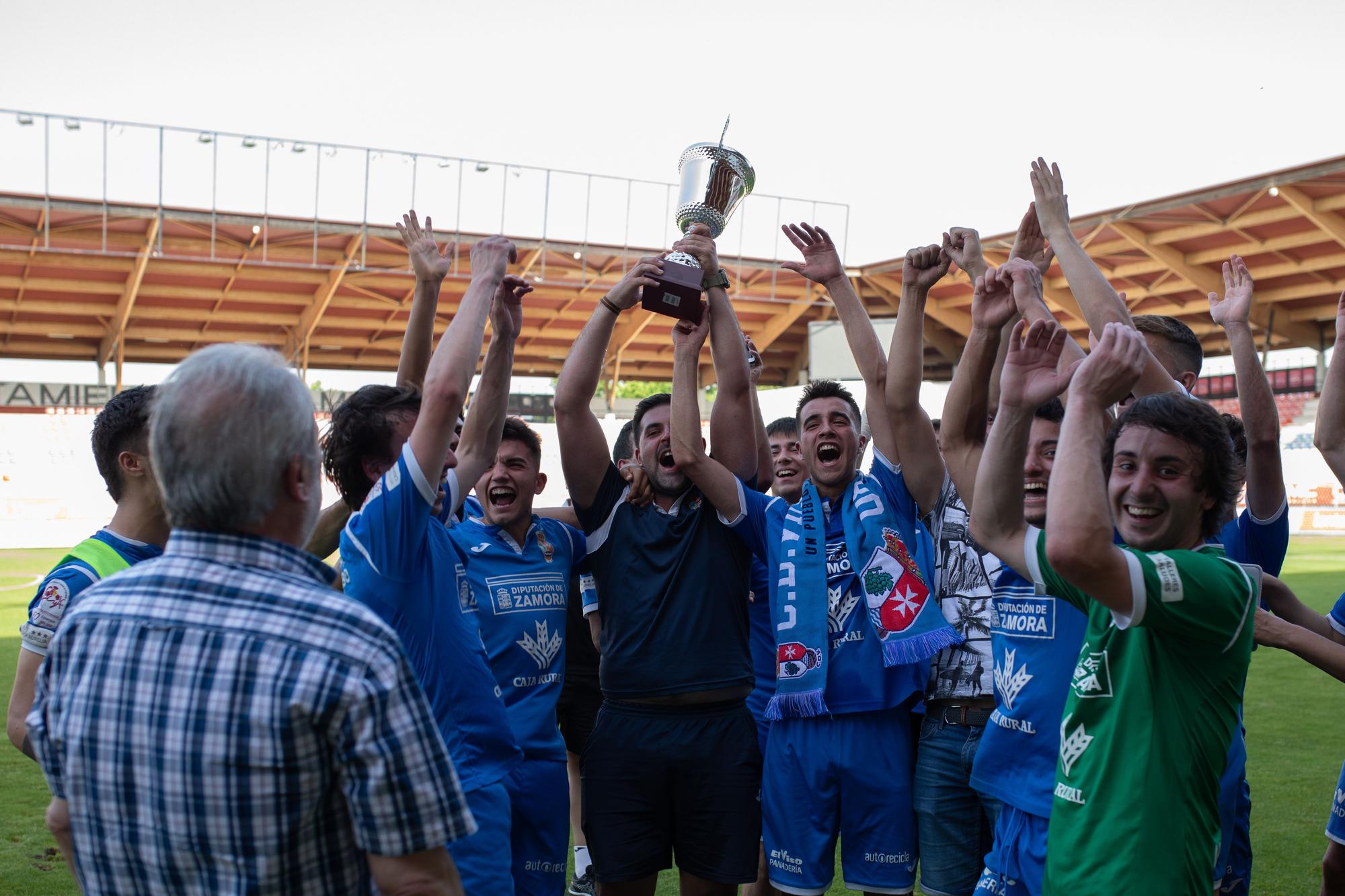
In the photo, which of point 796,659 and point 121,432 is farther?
point 796,659

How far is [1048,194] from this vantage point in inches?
153

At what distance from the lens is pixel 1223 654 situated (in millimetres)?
2352

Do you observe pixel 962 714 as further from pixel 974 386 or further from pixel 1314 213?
pixel 1314 213

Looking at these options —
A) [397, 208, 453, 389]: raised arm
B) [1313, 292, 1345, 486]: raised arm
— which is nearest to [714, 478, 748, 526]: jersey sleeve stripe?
[397, 208, 453, 389]: raised arm

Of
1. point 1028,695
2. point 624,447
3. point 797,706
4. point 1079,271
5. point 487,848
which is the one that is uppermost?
point 1079,271

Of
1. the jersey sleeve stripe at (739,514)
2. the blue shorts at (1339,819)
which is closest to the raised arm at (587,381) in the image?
the jersey sleeve stripe at (739,514)

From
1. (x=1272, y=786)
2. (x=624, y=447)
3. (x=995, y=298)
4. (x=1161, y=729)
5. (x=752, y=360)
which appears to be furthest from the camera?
(x=1272, y=786)

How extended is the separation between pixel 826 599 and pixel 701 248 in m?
1.53

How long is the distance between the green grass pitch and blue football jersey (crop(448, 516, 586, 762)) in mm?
1423

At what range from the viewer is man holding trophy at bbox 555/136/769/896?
12.7ft

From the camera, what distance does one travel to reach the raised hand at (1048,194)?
387 cm

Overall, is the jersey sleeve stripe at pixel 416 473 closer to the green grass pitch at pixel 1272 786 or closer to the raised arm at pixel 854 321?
the raised arm at pixel 854 321

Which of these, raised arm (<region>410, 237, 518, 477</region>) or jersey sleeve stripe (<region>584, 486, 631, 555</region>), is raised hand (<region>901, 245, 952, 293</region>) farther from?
raised arm (<region>410, 237, 518, 477</region>)

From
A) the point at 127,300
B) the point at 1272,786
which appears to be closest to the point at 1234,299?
the point at 1272,786
